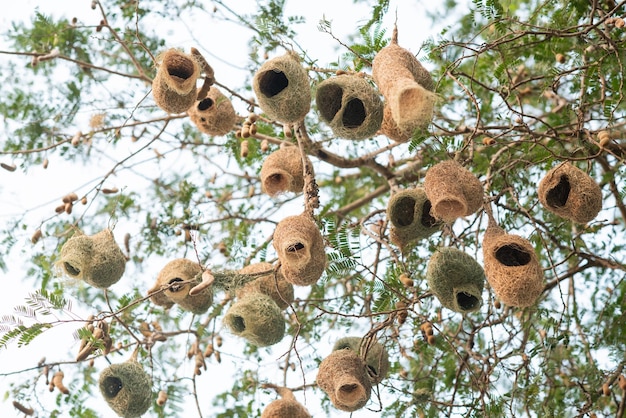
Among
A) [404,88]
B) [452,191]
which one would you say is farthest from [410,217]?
[404,88]

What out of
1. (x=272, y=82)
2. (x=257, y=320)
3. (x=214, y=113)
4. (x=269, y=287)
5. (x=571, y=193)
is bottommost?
(x=257, y=320)

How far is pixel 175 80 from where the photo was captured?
2.43 metres

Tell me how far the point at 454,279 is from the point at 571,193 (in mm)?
424

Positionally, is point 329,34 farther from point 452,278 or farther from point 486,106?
point 486,106

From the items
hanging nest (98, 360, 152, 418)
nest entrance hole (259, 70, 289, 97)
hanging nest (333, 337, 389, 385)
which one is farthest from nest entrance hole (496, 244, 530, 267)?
hanging nest (98, 360, 152, 418)

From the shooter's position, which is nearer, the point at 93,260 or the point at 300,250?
the point at 300,250

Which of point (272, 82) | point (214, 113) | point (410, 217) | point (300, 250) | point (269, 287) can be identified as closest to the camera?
point (300, 250)

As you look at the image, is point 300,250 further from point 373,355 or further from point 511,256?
point 511,256

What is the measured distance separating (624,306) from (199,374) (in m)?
1.62

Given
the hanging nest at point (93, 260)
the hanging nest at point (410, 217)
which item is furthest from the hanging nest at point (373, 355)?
the hanging nest at point (93, 260)

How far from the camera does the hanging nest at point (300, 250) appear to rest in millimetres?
2301

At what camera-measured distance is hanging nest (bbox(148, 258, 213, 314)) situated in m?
2.64

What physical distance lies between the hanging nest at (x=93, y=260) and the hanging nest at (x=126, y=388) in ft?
0.96

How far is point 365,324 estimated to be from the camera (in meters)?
3.71
